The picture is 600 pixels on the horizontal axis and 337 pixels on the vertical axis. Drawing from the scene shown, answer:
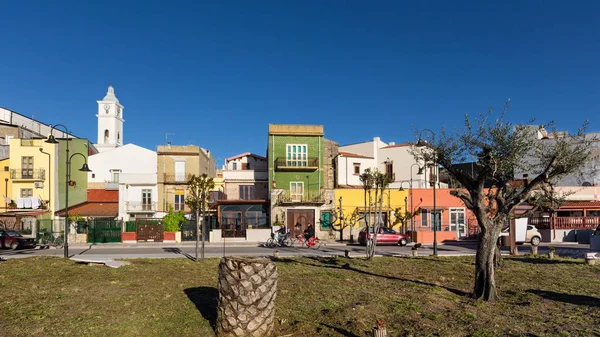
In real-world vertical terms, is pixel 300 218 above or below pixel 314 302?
above

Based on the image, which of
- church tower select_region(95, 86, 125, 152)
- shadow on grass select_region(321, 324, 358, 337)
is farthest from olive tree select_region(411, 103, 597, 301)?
church tower select_region(95, 86, 125, 152)

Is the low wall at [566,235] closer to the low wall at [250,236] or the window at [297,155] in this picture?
the window at [297,155]

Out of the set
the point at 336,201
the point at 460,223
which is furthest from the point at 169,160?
the point at 460,223

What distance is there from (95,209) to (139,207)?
4.91m

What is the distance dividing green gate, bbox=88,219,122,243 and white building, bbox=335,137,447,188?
22.5 meters

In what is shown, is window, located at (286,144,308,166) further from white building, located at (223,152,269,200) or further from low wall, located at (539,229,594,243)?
low wall, located at (539,229,594,243)

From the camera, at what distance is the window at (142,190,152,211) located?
145 feet

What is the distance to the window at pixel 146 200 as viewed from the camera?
44250mm

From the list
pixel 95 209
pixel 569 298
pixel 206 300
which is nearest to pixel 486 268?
pixel 569 298

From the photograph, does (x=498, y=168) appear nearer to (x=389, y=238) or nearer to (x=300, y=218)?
(x=389, y=238)

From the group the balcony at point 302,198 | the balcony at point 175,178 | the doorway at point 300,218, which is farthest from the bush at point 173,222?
the doorway at point 300,218

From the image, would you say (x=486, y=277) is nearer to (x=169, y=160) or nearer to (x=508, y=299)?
(x=508, y=299)

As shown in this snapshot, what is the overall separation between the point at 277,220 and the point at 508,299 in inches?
1166

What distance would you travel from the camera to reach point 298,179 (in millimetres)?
42406
